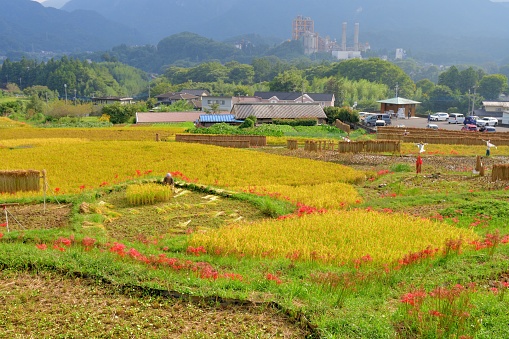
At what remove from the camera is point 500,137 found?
138 ft

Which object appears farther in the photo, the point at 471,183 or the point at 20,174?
the point at 471,183

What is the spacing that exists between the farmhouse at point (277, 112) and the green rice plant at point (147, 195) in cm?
4158

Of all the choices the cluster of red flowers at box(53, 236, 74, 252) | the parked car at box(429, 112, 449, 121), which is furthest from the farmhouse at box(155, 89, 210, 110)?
the cluster of red flowers at box(53, 236, 74, 252)

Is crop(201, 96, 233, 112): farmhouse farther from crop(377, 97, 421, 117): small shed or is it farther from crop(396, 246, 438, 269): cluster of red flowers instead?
crop(396, 246, 438, 269): cluster of red flowers

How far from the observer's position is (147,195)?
57.5 feet

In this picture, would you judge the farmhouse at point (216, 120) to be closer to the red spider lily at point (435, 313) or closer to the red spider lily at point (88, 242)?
the red spider lily at point (88, 242)

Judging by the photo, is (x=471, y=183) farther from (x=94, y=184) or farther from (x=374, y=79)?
(x=374, y=79)

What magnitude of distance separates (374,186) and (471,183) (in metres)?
4.18

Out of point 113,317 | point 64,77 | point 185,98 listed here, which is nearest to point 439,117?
point 185,98

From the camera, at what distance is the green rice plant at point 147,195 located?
17.5m

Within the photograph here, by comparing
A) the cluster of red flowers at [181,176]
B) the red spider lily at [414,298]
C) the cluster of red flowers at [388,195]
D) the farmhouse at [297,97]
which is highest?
the farmhouse at [297,97]

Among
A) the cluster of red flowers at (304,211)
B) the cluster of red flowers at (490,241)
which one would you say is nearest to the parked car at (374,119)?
the cluster of red flowers at (304,211)

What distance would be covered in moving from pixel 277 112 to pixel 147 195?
147ft

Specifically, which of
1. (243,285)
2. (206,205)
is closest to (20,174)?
(206,205)
